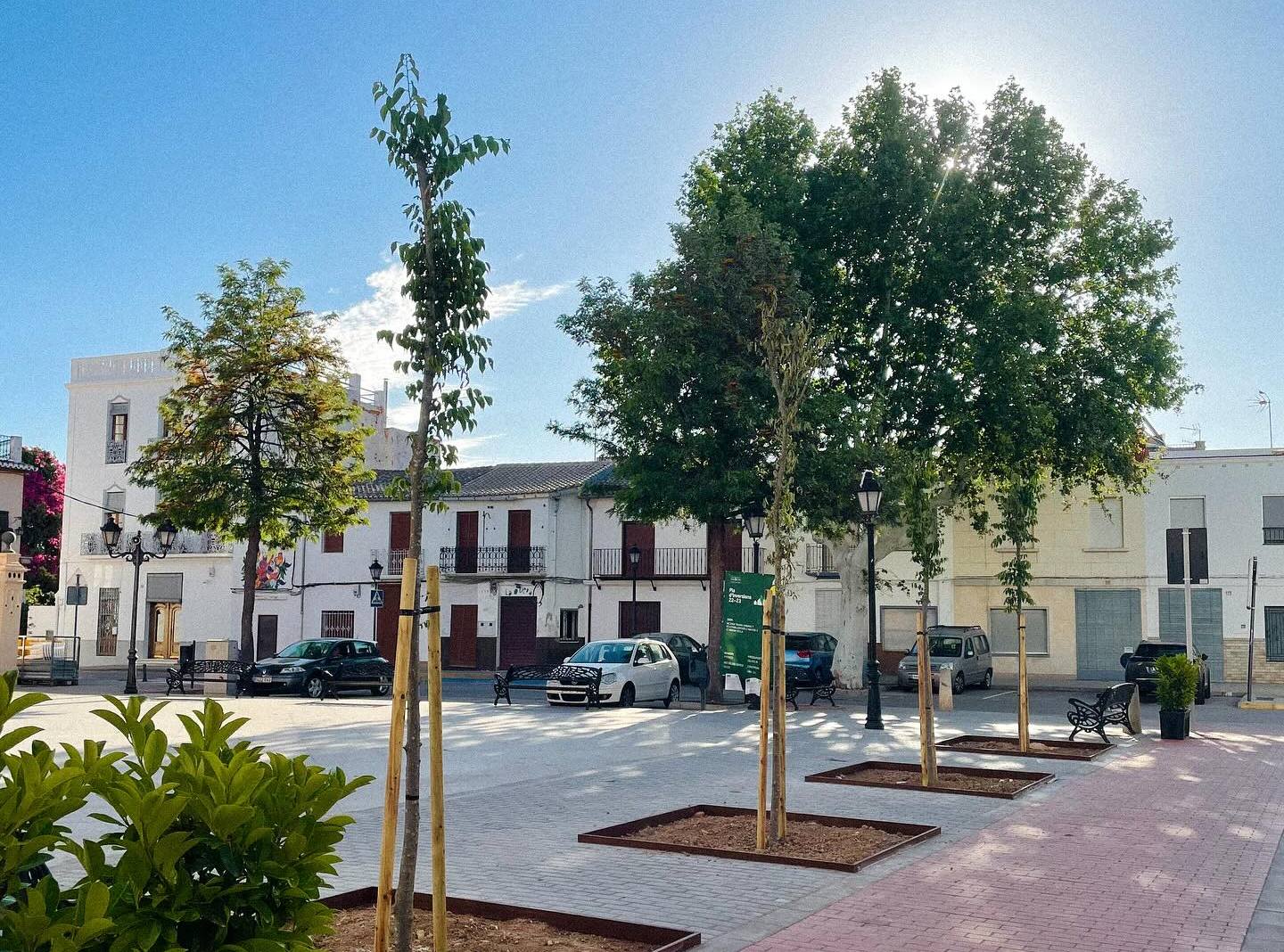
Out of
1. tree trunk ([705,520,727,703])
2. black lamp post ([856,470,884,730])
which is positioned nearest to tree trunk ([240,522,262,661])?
tree trunk ([705,520,727,703])

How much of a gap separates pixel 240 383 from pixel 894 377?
17.1 meters

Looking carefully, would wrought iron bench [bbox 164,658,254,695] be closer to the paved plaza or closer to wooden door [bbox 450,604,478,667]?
the paved plaza

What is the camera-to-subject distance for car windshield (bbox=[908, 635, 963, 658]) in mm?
33125

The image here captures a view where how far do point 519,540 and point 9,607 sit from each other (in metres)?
22.3

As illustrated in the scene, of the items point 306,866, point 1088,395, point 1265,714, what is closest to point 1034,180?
point 1088,395

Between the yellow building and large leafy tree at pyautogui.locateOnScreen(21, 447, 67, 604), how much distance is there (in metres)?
41.0

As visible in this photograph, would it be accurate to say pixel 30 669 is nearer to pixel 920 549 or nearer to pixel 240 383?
pixel 240 383

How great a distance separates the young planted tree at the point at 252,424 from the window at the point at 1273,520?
27.3 meters

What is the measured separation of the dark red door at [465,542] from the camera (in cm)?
4722

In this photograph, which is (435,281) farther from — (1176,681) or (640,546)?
(640,546)

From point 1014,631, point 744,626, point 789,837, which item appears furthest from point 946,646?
point 789,837

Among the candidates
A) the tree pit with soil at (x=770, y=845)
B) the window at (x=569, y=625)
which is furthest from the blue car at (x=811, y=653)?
the tree pit with soil at (x=770, y=845)

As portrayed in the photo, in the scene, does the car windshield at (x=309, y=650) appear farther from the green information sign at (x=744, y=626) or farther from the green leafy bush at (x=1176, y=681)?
the green information sign at (x=744, y=626)

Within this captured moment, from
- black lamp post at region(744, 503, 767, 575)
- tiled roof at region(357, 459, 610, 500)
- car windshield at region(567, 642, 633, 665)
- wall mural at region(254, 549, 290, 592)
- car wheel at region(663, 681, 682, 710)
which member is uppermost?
tiled roof at region(357, 459, 610, 500)
